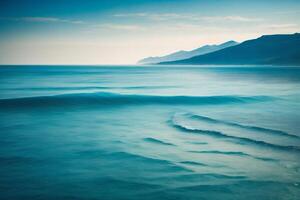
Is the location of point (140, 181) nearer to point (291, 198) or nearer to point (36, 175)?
point (36, 175)

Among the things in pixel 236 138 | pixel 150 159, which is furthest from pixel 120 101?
pixel 150 159

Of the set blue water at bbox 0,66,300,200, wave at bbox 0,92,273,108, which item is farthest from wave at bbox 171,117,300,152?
wave at bbox 0,92,273,108

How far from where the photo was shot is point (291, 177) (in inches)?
257

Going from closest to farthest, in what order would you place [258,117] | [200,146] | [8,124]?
[200,146]
[8,124]
[258,117]

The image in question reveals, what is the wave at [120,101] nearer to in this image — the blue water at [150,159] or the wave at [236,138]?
the blue water at [150,159]

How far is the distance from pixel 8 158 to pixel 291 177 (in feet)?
26.2

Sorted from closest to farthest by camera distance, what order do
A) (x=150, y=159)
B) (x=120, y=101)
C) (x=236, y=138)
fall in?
(x=150, y=159)
(x=236, y=138)
(x=120, y=101)

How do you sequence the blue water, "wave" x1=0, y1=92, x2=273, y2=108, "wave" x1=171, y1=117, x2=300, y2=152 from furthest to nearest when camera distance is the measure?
1. "wave" x1=0, y1=92, x2=273, y2=108
2. "wave" x1=171, y1=117, x2=300, y2=152
3. the blue water

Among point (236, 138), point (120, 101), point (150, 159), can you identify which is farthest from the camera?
point (120, 101)

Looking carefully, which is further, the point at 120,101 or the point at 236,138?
the point at 120,101

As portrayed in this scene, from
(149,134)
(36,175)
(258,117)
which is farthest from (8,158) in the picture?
(258,117)

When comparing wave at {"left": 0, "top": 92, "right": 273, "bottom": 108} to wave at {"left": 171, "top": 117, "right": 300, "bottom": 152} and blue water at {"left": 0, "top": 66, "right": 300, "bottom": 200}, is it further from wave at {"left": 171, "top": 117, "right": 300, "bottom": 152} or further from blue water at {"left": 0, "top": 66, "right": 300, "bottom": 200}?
wave at {"left": 171, "top": 117, "right": 300, "bottom": 152}

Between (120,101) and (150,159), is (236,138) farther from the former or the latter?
(120,101)

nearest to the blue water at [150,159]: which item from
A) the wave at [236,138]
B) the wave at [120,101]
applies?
the wave at [236,138]
